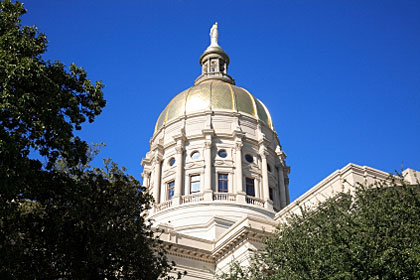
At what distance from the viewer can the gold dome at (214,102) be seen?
49.9 meters

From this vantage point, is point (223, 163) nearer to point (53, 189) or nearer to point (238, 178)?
point (238, 178)

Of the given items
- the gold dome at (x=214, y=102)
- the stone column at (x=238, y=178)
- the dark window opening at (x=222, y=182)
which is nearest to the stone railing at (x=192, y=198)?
the dark window opening at (x=222, y=182)

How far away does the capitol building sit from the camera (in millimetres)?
41875

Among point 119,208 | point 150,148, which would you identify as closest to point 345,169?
point 119,208

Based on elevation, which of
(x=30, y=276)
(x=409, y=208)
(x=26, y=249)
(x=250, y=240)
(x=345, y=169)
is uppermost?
(x=345, y=169)

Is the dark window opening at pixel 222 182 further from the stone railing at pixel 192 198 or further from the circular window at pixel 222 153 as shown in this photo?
the circular window at pixel 222 153

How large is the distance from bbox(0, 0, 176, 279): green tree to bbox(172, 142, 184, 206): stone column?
79.7 feet

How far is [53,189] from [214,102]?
3472cm

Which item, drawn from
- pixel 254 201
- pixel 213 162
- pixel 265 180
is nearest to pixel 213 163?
pixel 213 162

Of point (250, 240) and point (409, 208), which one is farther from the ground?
point (250, 240)

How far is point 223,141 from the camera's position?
4728cm

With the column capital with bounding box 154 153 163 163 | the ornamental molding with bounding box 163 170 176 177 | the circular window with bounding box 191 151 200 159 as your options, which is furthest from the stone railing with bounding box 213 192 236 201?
the column capital with bounding box 154 153 163 163

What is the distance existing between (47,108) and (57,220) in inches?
154

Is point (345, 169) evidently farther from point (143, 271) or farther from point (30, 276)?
point (30, 276)
